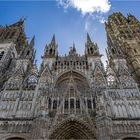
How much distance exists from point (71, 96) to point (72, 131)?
3436 millimetres

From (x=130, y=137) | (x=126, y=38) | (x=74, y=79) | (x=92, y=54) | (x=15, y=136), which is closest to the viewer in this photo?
(x=130, y=137)

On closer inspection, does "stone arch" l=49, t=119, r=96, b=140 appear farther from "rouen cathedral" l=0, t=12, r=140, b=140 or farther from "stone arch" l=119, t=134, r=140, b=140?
"stone arch" l=119, t=134, r=140, b=140

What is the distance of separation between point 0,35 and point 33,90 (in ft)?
51.0

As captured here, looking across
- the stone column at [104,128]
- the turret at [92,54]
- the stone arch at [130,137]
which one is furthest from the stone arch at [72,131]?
the turret at [92,54]

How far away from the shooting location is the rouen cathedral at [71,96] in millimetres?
15766

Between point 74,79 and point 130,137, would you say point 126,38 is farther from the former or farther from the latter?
point 130,137

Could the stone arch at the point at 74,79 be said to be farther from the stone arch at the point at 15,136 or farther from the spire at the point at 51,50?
the stone arch at the point at 15,136

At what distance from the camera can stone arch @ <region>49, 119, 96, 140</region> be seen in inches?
627

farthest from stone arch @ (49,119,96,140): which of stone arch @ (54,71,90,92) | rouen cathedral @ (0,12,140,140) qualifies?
stone arch @ (54,71,90,92)

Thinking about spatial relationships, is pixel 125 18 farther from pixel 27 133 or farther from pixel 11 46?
pixel 27 133

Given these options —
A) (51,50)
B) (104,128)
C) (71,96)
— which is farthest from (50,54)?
(104,128)

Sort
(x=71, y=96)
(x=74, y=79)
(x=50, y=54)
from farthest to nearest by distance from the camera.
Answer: (x=50, y=54), (x=74, y=79), (x=71, y=96)

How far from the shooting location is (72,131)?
16.7 m

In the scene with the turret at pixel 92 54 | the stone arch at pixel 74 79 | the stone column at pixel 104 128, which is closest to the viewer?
the stone column at pixel 104 128
